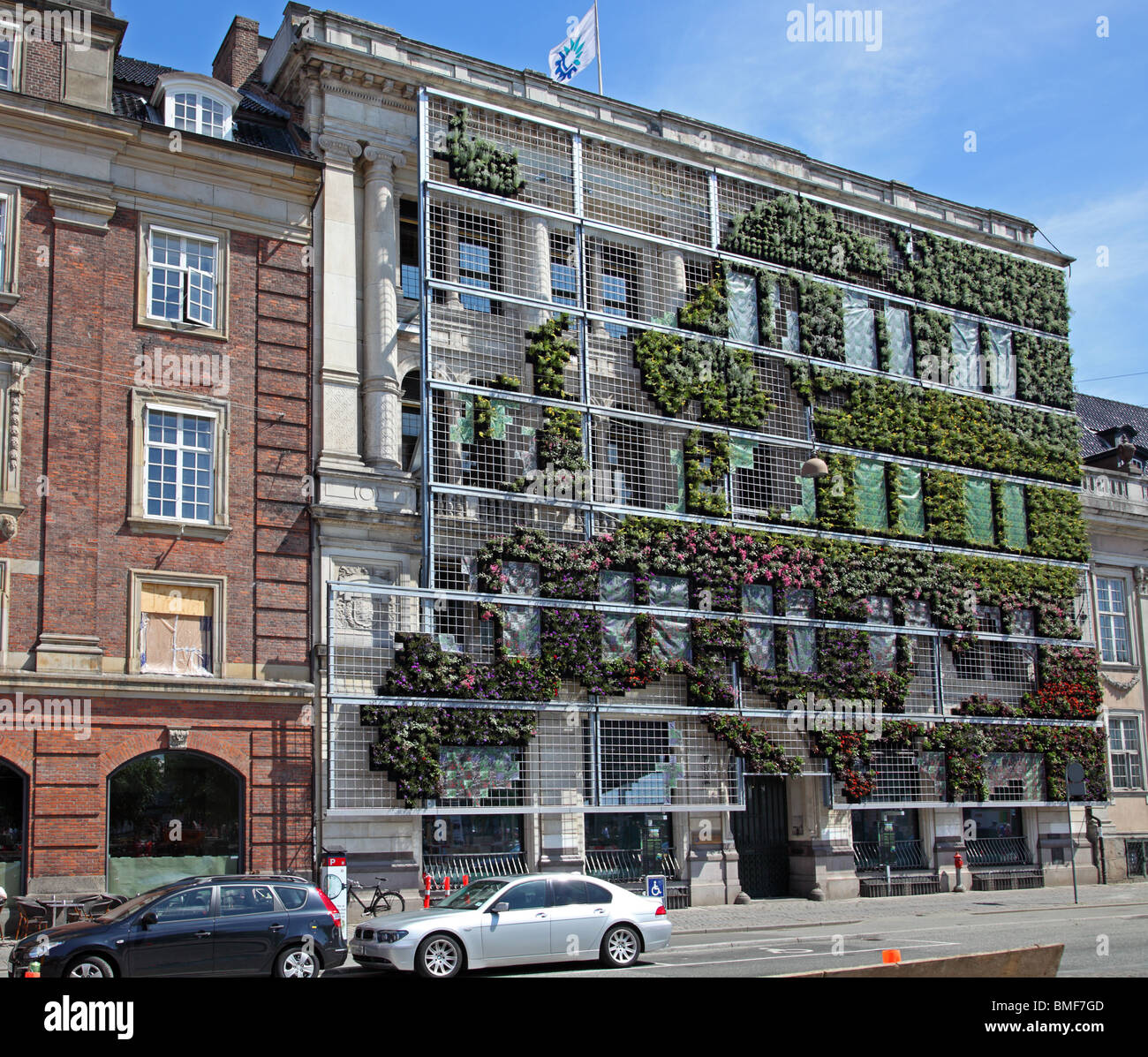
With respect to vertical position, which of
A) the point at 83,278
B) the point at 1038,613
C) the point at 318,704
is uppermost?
the point at 83,278

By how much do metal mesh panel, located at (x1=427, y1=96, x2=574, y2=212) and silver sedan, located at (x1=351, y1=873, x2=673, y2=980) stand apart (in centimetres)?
1716

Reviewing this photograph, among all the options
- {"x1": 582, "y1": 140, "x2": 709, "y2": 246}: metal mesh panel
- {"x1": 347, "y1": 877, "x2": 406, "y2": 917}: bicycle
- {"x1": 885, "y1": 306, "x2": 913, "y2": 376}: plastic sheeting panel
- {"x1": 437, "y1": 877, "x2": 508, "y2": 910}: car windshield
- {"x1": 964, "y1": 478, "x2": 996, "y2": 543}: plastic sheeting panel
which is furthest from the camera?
{"x1": 964, "y1": 478, "x2": 996, "y2": 543}: plastic sheeting panel

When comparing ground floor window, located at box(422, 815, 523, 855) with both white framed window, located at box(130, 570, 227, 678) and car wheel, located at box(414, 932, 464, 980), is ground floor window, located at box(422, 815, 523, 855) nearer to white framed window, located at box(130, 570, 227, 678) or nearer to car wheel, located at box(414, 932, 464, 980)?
white framed window, located at box(130, 570, 227, 678)

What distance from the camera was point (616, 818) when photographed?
3052 cm

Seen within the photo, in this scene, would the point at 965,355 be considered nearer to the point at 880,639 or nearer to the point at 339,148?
the point at 880,639

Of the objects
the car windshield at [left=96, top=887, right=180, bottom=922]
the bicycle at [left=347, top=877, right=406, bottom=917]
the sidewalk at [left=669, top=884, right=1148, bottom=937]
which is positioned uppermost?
the car windshield at [left=96, top=887, right=180, bottom=922]

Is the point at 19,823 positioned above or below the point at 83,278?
below

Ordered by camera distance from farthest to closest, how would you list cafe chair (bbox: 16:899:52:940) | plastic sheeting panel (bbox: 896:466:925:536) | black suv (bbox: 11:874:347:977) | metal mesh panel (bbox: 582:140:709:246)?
plastic sheeting panel (bbox: 896:466:925:536)
metal mesh panel (bbox: 582:140:709:246)
cafe chair (bbox: 16:899:52:940)
black suv (bbox: 11:874:347:977)

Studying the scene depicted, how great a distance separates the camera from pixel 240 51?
33969 millimetres

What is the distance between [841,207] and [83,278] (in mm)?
20378

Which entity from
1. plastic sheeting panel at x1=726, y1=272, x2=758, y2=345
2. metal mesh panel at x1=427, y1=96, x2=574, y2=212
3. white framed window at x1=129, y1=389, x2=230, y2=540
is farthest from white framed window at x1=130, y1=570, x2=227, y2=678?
plastic sheeting panel at x1=726, y1=272, x2=758, y2=345

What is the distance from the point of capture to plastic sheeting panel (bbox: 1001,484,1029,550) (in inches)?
1433
